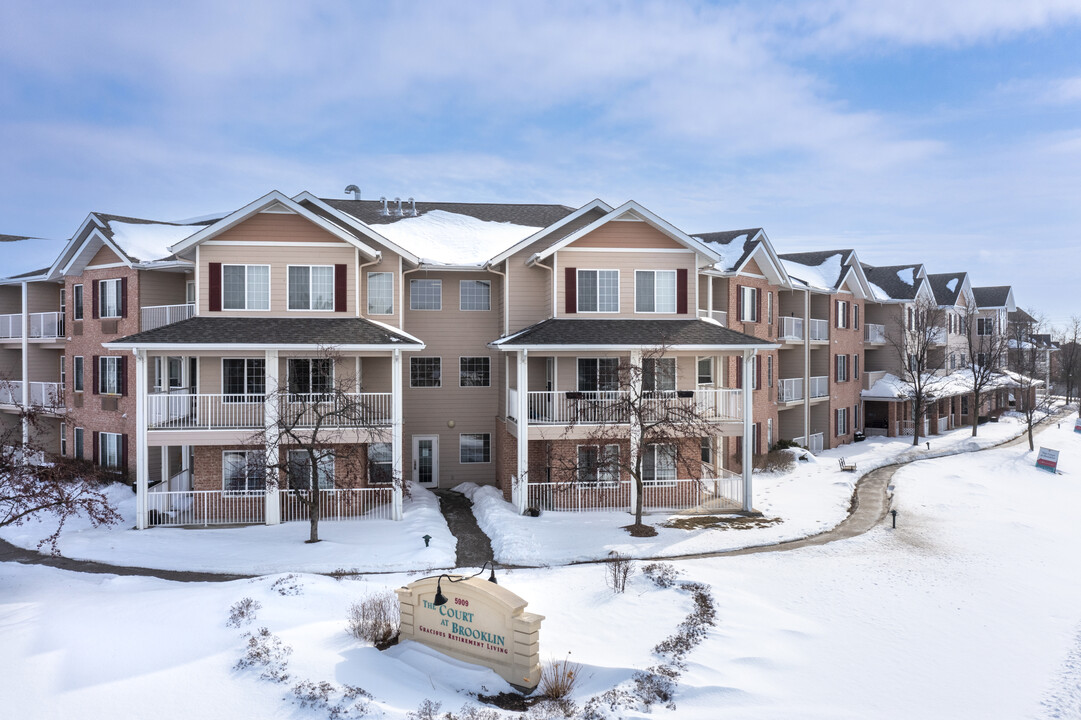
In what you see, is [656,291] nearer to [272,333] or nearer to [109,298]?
[272,333]

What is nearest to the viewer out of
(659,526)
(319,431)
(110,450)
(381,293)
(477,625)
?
(477,625)

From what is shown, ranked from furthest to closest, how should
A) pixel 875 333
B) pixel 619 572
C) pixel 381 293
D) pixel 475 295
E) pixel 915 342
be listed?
pixel 875 333 < pixel 915 342 < pixel 475 295 < pixel 381 293 < pixel 619 572

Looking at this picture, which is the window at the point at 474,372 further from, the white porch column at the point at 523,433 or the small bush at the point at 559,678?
the small bush at the point at 559,678

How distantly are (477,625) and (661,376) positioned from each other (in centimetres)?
1502

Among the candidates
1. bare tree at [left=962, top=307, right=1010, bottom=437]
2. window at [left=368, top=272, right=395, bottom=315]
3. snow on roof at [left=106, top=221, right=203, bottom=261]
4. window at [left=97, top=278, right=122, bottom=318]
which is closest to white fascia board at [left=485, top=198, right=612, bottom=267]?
window at [left=368, top=272, right=395, bottom=315]

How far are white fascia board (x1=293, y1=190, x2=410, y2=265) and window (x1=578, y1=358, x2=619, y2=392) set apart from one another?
745cm

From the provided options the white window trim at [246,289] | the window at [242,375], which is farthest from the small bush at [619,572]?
the white window trim at [246,289]

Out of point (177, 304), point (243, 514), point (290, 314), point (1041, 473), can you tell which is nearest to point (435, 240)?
point (290, 314)

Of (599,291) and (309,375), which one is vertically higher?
(599,291)

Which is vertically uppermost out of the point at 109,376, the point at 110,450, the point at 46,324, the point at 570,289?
the point at 570,289

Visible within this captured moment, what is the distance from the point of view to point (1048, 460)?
105 ft

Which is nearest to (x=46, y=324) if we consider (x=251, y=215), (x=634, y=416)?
(x=251, y=215)

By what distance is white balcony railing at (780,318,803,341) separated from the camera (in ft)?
108

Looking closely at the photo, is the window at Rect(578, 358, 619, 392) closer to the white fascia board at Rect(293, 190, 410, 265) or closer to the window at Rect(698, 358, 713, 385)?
the window at Rect(698, 358, 713, 385)
